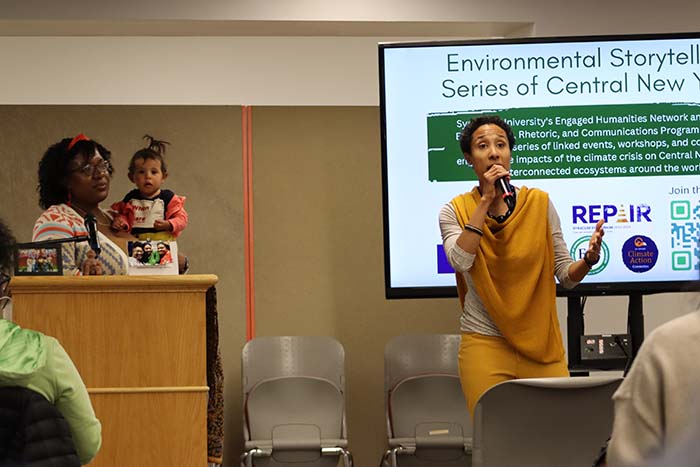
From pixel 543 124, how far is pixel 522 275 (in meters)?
1.14

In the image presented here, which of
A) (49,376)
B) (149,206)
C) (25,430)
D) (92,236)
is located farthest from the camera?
(149,206)

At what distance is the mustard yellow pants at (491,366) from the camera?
3459 mm

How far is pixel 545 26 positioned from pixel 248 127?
1834mm

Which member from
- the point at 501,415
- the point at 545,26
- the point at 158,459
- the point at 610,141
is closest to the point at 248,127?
the point at 545,26

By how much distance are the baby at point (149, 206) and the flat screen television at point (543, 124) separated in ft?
3.78

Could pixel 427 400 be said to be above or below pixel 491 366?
below

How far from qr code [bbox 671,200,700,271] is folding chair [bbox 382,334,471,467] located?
5.06ft

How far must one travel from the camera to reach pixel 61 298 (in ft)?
10.2

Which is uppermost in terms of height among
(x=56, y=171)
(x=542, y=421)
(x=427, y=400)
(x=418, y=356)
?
(x=56, y=171)

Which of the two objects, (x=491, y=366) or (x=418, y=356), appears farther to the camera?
(x=418, y=356)

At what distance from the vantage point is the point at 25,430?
233 centimetres

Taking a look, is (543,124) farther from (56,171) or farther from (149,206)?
(56,171)

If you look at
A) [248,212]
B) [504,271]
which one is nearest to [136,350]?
[504,271]

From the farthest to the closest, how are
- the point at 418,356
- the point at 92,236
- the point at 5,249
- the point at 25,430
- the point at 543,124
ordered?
the point at 418,356 < the point at 543,124 < the point at 92,236 < the point at 5,249 < the point at 25,430
